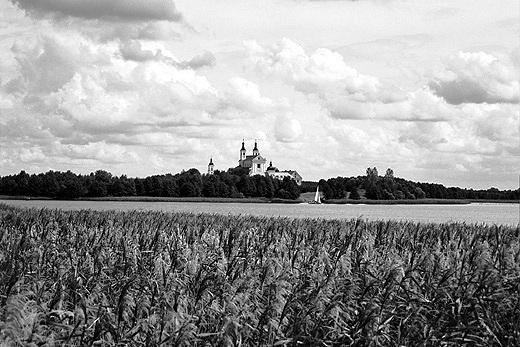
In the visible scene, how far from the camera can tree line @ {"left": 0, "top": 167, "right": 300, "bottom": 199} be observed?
124 m

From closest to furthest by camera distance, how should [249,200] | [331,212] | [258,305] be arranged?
[258,305] < [331,212] < [249,200]

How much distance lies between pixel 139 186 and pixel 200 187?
11446mm

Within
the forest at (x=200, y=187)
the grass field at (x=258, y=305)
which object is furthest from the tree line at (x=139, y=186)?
the grass field at (x=258, y=305)

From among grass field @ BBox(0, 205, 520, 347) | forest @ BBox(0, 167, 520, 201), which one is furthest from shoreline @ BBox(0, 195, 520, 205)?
grass field @ BBox(0, 205, 520, 347)

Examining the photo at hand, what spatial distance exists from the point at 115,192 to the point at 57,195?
10.1m

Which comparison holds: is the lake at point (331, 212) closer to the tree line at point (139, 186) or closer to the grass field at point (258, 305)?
the tree line at point (139, 186)

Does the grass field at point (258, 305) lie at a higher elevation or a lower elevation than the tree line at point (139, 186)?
lower

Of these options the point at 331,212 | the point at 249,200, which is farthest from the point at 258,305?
the point at 249,200

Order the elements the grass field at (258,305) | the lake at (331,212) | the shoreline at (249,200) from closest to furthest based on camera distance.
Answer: the grass field at (258,305), the lake at (331,212), the shoreline at (249,200)

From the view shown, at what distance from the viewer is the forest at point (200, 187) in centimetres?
12519

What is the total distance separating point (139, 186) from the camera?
442 feet

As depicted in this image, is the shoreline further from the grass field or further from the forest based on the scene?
the grass field

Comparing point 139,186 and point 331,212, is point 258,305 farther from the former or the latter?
point 139,186

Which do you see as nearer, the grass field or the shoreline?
the grass field
